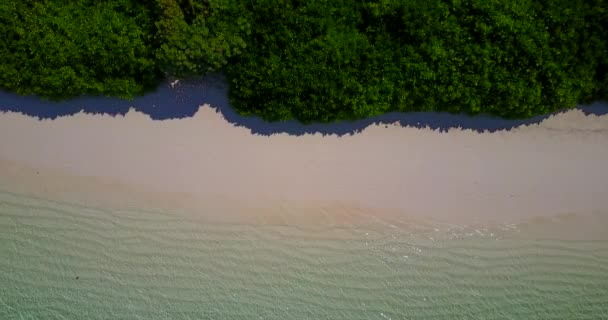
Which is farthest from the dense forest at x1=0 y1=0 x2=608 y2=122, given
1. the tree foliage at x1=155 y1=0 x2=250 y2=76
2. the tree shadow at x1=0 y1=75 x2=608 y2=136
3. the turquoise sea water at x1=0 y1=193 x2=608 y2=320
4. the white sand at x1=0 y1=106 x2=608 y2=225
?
the turquoise sea water at x1=0 y1=193 x2=608 y2=320

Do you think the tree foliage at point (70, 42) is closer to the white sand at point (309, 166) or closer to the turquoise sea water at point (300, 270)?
the white sand at point (309, 166)

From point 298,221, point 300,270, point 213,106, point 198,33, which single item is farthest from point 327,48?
point 300,270

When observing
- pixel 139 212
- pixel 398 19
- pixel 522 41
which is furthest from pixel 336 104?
pixel 139 212

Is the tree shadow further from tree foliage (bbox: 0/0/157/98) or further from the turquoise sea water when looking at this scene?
the turquoise sea water

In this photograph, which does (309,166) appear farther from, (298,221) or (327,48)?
(327,48)

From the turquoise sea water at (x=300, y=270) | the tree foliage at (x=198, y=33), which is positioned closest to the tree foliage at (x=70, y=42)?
the tree foliage at (x=198, y=33)

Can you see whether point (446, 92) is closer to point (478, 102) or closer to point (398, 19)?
point (478, 102)
